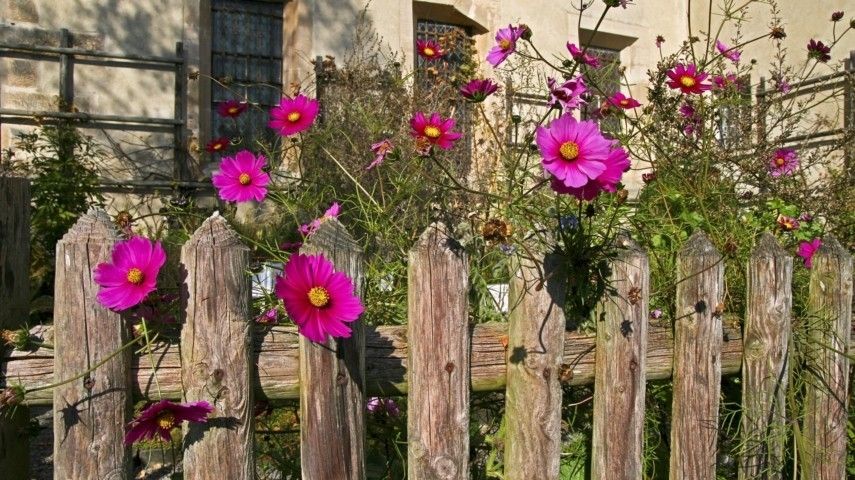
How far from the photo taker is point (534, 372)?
1671mm

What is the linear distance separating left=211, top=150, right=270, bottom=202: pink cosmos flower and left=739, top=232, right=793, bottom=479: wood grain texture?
1.16 m

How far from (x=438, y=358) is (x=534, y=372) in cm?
22

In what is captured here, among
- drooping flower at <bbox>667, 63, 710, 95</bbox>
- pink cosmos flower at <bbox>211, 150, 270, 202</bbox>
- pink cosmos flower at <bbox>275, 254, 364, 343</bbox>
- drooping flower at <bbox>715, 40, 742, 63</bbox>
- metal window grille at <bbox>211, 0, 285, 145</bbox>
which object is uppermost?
metal window grille at <bbox>211, 0, 285, 145</bbox>

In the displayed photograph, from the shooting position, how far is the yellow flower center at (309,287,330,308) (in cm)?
138

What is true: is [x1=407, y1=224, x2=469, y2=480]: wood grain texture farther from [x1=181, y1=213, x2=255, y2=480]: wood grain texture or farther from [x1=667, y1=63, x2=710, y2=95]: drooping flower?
[x1=667, y1=63, x2=710, y2=95]: drooping flower

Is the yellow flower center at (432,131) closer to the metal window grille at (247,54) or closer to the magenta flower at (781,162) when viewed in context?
the magenta flower at (781,162)

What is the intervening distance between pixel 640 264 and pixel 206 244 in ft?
2.97

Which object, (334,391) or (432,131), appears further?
(432,131)

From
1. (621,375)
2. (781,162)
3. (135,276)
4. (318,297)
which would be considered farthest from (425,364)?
(781,162)

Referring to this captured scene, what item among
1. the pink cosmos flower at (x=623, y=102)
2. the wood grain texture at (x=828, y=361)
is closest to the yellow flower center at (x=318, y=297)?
the pink cosmos flower at (x=623, y=102)

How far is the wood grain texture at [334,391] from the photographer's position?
60.0 inches

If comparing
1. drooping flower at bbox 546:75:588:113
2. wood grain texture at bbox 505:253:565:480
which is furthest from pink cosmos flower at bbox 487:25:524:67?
wood grain texture at bbox 505:253:565:480

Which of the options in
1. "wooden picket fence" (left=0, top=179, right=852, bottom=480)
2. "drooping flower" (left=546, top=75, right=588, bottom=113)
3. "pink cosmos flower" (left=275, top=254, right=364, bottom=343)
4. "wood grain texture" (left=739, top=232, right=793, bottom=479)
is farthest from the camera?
"wood grain texture" (left=739, top=232, right=793, bottom=479)

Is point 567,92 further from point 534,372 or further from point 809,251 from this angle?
point 809,251
